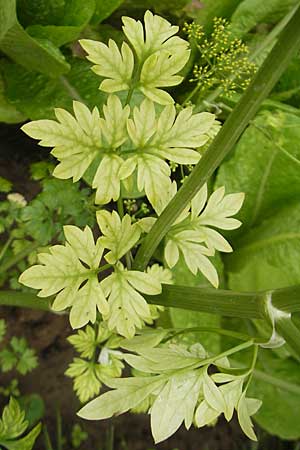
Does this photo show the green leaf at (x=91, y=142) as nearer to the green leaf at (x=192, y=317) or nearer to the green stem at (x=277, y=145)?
the green stem at (x=277, y=145)

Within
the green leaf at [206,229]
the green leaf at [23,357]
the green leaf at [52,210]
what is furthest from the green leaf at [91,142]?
the green leaf at [23,357]

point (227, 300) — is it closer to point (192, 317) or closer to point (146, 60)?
point (146, 60)

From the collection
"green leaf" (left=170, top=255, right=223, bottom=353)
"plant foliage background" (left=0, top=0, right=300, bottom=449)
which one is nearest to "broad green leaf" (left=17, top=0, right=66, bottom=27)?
"plant foliage background" (left=0, top=0, right=300, bottom=449)

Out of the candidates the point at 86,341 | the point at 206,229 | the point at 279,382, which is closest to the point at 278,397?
the point at 279,382

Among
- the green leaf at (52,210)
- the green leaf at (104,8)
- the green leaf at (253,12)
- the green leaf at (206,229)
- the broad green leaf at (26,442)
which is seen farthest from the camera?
the green leaf at (253,12)

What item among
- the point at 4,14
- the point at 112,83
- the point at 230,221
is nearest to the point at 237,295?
the point at 230,221

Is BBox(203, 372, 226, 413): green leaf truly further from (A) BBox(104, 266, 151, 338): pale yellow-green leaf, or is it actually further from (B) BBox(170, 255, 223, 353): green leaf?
(B) BBox(170, 255, 223, 353): green leaf
